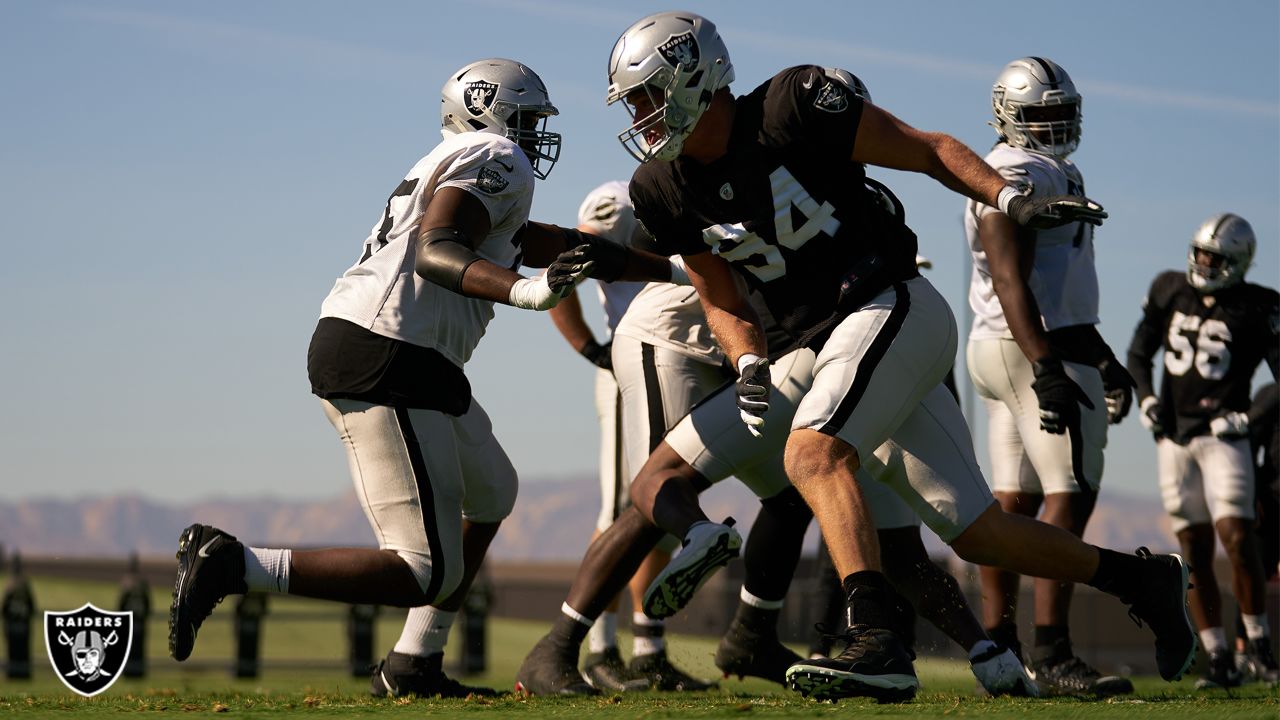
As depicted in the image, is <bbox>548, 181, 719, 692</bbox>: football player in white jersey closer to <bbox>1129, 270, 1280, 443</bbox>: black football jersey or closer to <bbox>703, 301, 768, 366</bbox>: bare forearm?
<bbox>703, 301, 768, 366</bbox>: bare forearm

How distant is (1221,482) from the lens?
8086mm

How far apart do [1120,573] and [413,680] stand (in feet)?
8.22

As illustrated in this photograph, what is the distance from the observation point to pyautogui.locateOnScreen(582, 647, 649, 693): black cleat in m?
6.08

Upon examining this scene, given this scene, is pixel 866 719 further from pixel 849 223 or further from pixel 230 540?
pixel 230 540

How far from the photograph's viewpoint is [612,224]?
7.14 m

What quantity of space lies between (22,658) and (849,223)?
15.9 m

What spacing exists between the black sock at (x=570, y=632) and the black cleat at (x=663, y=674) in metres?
0.79

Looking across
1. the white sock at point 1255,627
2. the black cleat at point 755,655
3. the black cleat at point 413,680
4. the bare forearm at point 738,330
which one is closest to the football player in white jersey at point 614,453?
the black cleat at point 755,655

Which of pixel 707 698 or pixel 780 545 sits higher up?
pixel 780 545

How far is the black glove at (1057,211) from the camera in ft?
14.1

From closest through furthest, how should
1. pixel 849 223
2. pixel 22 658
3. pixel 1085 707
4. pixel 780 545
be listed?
pixel 1085 707
pixel 849 223
pixel 780 545
pixel 22 658

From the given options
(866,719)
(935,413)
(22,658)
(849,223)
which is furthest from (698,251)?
(22,658)

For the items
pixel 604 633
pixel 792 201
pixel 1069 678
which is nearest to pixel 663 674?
pixel 604 633

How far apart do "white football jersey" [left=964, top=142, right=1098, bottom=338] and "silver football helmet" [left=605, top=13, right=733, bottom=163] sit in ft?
6.20
